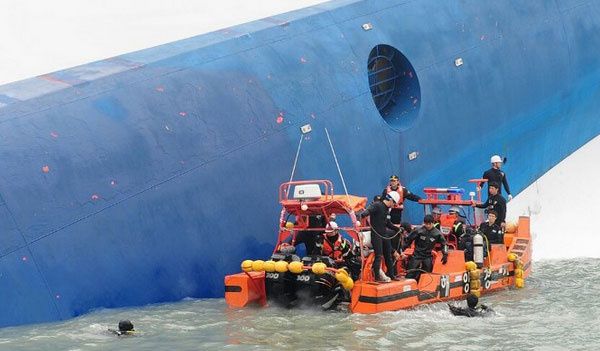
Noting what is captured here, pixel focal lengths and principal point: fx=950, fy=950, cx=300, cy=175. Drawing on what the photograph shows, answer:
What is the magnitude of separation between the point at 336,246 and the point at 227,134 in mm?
2458

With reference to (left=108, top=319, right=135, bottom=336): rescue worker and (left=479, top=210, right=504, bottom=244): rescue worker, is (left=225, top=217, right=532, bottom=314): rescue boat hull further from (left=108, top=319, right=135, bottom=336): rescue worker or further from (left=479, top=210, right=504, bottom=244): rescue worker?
(left=108, top=319, right=135, bottom=336): rescue worker

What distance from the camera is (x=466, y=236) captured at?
15.3 meters

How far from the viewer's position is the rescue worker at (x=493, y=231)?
52.0ft

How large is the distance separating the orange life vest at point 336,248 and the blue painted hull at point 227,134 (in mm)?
1085

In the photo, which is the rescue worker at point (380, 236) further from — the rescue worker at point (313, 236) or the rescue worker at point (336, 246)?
the rescue worker at point (313, 236)

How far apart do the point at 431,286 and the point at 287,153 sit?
3464 mm

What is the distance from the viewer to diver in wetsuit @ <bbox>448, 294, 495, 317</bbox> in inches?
495

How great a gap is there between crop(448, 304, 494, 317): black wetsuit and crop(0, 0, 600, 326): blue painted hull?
344cm

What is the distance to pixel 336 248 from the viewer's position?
46.2 ft

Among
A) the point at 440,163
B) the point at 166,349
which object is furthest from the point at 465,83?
the point at 166,349

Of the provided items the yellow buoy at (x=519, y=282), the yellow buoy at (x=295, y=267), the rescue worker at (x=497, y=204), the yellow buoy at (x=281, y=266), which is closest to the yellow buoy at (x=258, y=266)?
the yellow buoy at (x=281, y=266)

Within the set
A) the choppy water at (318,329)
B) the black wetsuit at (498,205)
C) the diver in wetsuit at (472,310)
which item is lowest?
the choppy water at (318,329)

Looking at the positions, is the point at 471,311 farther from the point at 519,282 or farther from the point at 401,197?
the point at 401,197

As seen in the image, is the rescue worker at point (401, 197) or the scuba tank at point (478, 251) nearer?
the scuba tank at point (478, 251)
